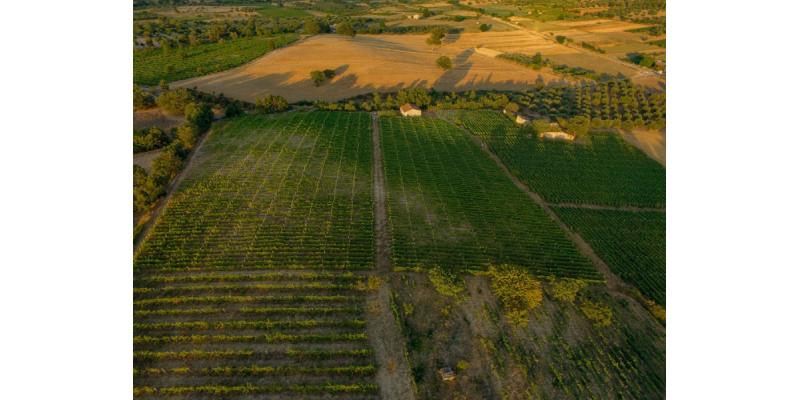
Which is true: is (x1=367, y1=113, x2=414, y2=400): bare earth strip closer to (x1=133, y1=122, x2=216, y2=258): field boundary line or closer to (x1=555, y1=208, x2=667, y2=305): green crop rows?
(x1=133, y1=122, x2=216, y2=258): field boundary line

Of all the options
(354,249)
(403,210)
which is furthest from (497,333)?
(403,210)

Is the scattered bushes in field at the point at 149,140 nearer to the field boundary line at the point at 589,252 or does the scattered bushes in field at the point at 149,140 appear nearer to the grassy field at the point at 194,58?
the grassy field at the point at 194,58

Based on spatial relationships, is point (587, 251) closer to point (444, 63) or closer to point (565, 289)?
point (565, 289)

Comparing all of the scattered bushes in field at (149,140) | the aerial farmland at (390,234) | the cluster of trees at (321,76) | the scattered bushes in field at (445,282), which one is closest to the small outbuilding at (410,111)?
the aerial farmland at (390,234)

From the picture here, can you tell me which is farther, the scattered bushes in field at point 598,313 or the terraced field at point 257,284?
the scattered bushes in field at point 598,313

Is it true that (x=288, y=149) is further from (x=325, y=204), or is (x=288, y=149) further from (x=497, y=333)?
(x=497, y=333)

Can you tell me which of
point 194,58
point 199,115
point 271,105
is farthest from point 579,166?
point 194,58
